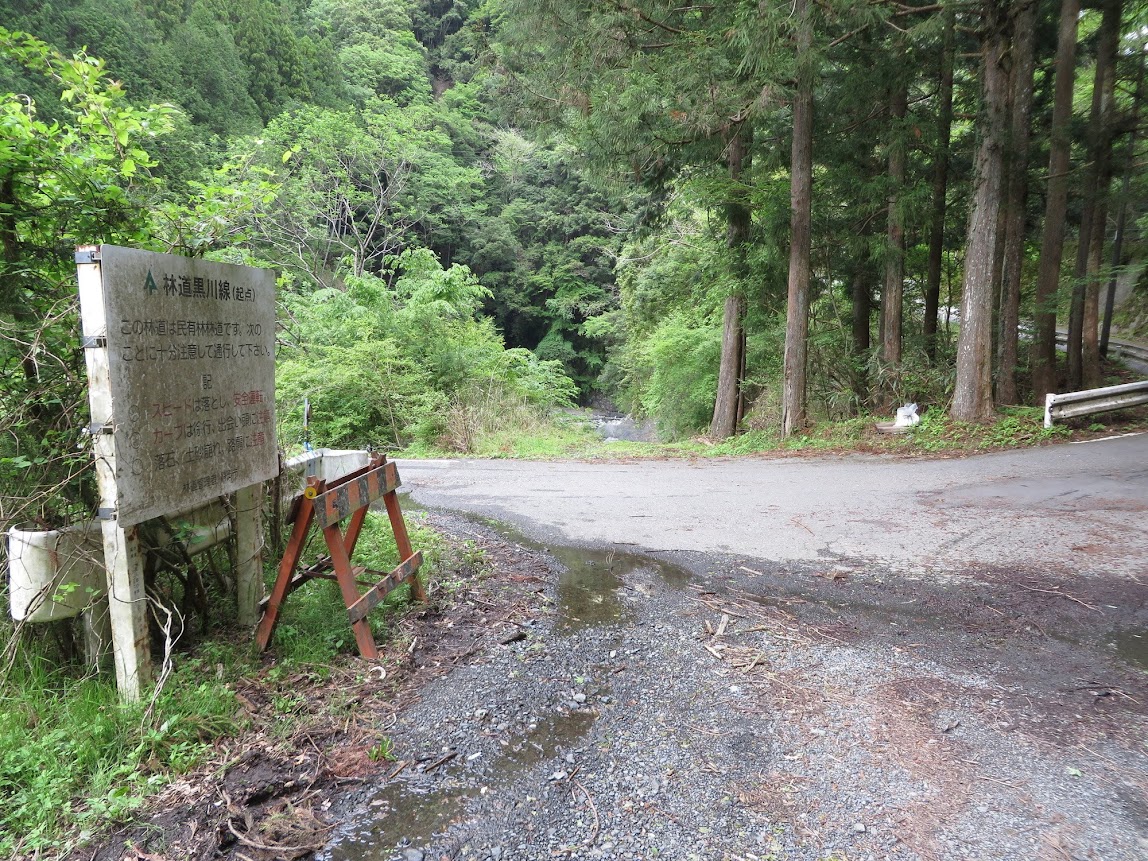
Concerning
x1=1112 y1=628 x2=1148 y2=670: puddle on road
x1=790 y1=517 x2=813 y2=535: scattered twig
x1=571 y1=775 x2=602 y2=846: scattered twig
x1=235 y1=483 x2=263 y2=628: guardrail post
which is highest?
x1=235 y1=483 x2=263 y2=628: guardrail post

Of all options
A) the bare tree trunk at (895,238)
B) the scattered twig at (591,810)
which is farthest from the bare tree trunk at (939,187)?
the scattered twig at (591,810)

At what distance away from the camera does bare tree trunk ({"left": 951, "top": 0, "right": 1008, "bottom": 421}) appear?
10.2m

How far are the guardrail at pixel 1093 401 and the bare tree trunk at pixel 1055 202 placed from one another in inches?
60.7

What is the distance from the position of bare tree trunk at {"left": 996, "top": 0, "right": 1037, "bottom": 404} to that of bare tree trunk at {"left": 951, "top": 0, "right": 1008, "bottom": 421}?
408 mm

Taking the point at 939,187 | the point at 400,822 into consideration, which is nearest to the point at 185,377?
the point at 400,822

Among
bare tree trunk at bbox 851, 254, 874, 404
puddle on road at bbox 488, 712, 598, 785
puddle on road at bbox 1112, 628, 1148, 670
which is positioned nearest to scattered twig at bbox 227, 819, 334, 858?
puddle on road at bbox 488, 712, 598, 785

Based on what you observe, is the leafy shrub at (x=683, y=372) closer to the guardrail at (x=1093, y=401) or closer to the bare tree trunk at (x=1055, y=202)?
the bare tree trunk at (x=1055, y=202)

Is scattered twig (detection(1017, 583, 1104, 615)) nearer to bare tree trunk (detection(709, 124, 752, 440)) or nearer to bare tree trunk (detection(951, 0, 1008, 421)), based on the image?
bare tree trunk (detection(951, 0, 1008, 421))

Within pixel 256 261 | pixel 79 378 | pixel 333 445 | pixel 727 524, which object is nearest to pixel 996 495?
pixel 727 524

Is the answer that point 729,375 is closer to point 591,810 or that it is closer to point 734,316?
point 734,316

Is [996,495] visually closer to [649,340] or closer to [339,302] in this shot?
[649,340]

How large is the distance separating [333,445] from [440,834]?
1456cm

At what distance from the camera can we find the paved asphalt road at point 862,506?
5.48 metres

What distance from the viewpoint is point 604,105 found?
37.7ft
